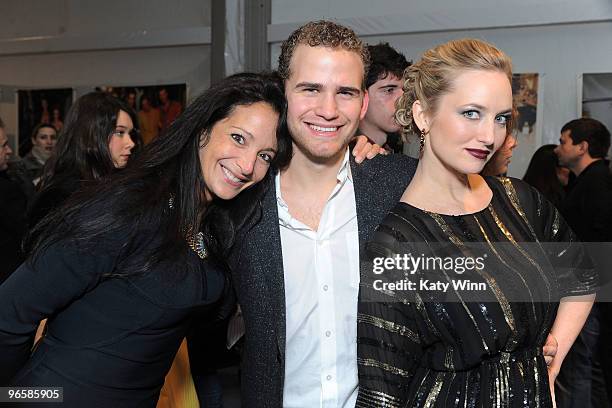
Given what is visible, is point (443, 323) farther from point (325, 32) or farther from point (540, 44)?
point (540, 44)

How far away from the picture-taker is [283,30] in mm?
5000

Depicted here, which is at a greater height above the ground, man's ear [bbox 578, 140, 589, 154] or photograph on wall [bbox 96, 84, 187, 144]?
photograph on wall [bbox 96, 84, 187, 144]

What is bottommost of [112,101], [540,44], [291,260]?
[291,260]

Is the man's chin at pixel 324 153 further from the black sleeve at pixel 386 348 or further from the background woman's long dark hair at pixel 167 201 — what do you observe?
the black sleeve at pixel 386 348

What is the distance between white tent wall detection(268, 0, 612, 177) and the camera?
4.29 meters

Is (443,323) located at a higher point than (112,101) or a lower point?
lower

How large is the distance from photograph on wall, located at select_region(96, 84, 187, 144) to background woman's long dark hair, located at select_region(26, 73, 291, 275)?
3632mm

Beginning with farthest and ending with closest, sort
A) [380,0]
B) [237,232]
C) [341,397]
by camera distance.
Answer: [380,0], [237,232], [341,397]

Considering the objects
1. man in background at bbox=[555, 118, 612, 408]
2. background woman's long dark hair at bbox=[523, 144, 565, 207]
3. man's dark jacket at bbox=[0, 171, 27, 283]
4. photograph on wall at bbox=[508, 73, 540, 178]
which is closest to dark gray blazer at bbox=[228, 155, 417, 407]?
man's dark jacket at bbox=[0, 171, 27, 283]

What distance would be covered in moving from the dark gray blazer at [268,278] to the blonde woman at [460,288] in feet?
0.75

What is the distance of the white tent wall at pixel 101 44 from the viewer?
552 cm

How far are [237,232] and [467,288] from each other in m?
0.72

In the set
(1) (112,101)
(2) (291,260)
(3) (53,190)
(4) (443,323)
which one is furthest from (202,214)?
(1) (112,101)

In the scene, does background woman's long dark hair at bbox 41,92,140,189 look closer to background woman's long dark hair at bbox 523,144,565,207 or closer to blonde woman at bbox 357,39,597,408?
blonde woman at bbox 357,39,597,408
